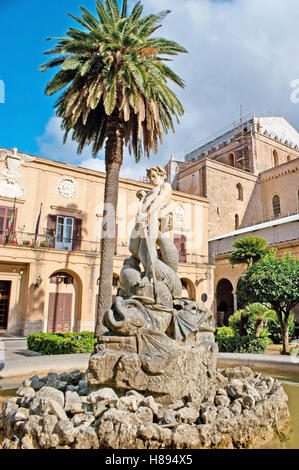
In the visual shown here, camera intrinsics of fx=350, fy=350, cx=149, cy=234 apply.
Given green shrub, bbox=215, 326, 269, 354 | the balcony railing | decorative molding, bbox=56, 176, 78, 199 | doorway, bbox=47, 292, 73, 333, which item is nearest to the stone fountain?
green shrub, bbox=215, 326, 269, 354

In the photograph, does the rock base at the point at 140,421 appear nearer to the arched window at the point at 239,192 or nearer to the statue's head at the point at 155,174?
the statue's head at the point at 155,174

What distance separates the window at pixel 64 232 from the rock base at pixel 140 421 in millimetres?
18937

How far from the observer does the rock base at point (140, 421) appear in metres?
3.35

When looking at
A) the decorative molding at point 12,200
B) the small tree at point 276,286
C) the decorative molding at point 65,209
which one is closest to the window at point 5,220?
the decorative molding at point 12,200

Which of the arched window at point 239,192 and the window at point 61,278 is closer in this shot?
the window at point 61,278

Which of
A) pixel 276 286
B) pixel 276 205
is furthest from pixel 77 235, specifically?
pixel 276 205

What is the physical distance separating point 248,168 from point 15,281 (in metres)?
27.5

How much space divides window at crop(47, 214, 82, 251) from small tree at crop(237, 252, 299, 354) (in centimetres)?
1333

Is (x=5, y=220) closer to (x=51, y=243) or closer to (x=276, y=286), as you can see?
(x=51, y=243)

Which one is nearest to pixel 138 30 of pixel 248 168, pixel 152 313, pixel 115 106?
pixel 115 106

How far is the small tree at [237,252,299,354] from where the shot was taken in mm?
12219

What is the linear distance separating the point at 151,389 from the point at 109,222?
7.58m

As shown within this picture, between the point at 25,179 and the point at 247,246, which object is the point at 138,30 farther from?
the point at 25,179
